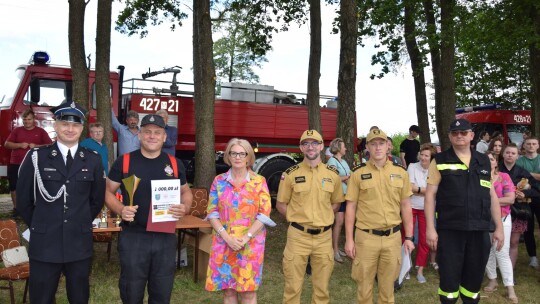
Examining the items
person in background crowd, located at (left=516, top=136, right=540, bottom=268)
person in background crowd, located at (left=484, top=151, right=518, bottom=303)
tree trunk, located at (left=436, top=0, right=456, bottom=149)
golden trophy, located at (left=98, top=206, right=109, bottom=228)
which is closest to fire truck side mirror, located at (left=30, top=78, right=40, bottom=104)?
golden trophy, located at (left=98, top=206, right=109, bottom=228)

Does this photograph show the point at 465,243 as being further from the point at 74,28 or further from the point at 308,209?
the point at 74,28

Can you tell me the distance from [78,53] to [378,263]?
6031 mm

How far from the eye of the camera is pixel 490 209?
15.4ft

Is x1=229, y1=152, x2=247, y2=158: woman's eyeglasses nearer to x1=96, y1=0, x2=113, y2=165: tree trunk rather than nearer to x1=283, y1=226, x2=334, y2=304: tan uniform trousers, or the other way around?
x1=283, y1=226, x2=334, y2=304: tan uniform trousers

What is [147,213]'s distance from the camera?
149 inches

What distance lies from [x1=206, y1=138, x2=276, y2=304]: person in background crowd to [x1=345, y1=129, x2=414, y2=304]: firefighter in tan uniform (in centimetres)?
85

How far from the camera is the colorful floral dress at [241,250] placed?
13.9 ft

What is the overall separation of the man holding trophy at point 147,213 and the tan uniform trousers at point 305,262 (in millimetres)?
1140

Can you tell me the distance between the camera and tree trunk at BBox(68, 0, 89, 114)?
322 inches

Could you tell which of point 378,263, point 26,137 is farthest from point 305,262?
point 26,137

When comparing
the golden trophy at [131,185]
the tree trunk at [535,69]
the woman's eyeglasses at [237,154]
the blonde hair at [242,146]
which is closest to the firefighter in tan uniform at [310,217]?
the blonde hair at [242,146]

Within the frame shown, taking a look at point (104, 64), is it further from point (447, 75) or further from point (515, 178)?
point (447, 75)

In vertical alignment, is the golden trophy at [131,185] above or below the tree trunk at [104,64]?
below

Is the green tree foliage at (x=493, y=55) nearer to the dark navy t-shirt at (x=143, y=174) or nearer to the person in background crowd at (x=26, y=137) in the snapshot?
the person in background crowd at (x=26, y=137)
